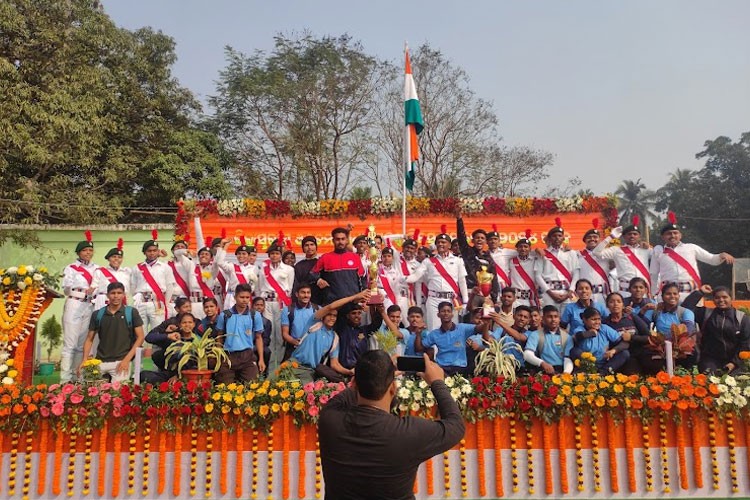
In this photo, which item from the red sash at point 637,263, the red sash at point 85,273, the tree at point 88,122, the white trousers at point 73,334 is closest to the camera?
the white trousers at point 73,334

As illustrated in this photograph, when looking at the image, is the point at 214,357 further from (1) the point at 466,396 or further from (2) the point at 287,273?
(2) the point at 287,273

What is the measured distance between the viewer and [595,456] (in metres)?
4.42

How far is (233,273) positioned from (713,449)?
6282mm

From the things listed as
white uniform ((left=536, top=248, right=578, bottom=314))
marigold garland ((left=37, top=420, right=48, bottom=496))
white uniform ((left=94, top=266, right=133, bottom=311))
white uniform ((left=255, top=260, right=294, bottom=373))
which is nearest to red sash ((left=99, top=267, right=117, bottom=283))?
white uniform ((left=94, top=266, right=133, bottom=311))

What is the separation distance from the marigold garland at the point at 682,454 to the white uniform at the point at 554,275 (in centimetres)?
356

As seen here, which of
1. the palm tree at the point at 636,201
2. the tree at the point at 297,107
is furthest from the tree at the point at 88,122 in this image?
the palm tree at the point at 636,201

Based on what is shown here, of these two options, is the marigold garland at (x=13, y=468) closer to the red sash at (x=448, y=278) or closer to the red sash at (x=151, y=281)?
the red sash at (x=151, y=281)

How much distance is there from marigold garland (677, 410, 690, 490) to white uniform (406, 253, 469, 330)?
3896 millimetres

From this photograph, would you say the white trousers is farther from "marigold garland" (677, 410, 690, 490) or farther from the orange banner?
"marigold garland" (677, 410, 690, 490)

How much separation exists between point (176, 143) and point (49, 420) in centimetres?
1881

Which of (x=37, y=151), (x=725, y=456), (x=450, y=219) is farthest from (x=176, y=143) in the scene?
(x=725, y=456)

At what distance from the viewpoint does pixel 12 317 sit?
19.2 feet

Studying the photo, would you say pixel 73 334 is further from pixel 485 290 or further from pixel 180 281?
pixel 485 290

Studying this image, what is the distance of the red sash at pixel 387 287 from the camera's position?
847 centimetres
